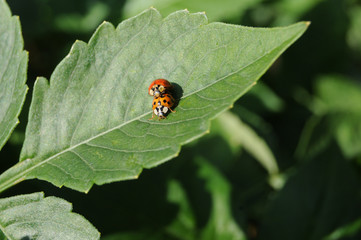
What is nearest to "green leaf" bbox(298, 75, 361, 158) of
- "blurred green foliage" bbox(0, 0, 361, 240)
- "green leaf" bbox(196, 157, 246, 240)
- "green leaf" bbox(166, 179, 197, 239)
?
"blurred green foliage" bbox(0, 0, 361, 240)

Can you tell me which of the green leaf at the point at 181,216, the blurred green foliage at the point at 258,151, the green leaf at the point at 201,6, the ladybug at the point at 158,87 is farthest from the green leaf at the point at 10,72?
the green leaf at the point at 201,6

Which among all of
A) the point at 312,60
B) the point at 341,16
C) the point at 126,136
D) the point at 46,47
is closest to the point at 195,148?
the point at 126,136

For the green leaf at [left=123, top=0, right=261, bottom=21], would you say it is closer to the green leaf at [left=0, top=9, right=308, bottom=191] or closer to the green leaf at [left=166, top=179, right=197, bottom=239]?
the green leaf at [left=166, top=179, right=197, bottom=239]

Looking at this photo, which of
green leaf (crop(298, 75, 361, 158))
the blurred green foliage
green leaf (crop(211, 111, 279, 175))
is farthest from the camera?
green leaf (crop(298, 75, 361, 158))

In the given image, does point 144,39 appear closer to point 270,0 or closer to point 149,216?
point 149,216

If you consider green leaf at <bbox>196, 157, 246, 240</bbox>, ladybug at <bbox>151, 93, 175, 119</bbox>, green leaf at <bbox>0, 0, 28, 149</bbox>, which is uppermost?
green leaf at <bbox>0, 0, 28, 149</bbox>

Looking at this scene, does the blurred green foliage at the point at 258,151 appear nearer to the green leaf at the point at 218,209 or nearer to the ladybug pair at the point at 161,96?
the green leaf at the point at 218,209
